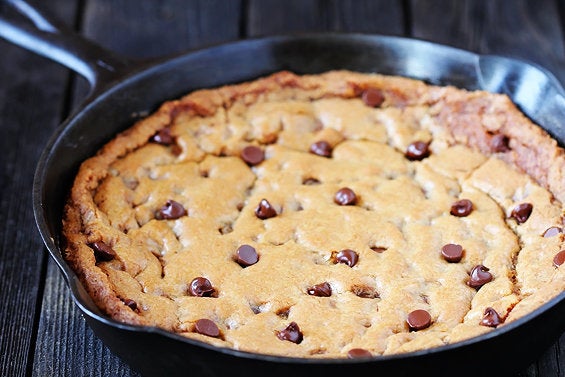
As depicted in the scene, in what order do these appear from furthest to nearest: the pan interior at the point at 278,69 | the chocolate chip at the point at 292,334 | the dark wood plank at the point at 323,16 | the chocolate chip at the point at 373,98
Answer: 1. the dark wood plank at the point at 323,16
2. the chocolate chip at the point at 373,98
3. the pan interior at the point at 278,69
4. the chocolate chip at the point at 292,334

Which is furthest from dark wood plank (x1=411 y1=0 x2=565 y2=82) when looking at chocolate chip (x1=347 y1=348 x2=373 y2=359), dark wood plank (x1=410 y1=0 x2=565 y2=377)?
chocolate chip (x1=347 y1=348 x2=373 y2=359)

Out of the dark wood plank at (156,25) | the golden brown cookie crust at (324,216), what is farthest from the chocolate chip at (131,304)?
the dark wood plank at (156,25)

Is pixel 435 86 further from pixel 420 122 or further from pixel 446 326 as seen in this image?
pixel 446 326

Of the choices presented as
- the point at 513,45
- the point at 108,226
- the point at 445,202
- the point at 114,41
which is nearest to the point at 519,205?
the point at 445,202

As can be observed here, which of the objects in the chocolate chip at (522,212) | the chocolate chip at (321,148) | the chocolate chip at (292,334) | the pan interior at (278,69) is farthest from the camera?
the chocolate chip at (321,148)

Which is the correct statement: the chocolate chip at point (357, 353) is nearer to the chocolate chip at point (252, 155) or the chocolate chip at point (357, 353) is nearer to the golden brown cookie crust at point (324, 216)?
the golden brown cookie crust at point (324, 216)

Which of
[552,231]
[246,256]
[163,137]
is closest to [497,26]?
[552,231]

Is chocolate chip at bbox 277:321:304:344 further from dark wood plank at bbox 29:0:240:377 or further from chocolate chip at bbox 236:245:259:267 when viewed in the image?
dark wood plank at bbox 29:0:240:377

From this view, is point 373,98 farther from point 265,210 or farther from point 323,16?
point 323,16
